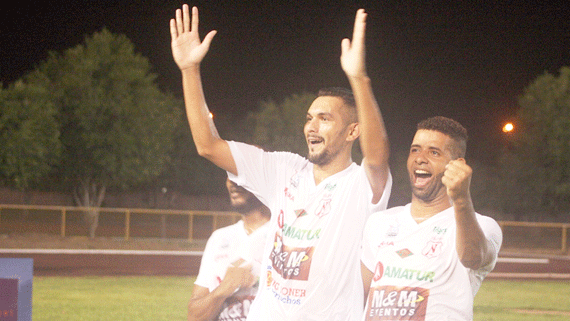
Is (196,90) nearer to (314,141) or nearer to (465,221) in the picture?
(314,141)

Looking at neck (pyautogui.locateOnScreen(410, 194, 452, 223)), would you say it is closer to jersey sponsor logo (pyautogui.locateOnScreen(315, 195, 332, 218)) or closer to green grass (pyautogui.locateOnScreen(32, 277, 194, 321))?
jersey sponsor logo (pyautogui.locateOnScreen(315, 195, 332, 218))

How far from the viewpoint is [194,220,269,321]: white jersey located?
4.21m

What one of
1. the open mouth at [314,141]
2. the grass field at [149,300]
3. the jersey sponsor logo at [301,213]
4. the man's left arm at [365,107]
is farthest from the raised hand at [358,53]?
the grass field at [149,300]

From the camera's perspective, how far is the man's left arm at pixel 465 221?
2.92 metres

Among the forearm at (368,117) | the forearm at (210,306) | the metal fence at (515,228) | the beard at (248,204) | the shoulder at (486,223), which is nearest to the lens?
the forearm at (368,117)

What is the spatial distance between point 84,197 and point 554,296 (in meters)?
18.3

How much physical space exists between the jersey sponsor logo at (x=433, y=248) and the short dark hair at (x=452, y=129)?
1.43 feet

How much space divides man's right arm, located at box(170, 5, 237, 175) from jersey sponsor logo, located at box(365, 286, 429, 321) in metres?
1.04

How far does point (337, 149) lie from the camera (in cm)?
369

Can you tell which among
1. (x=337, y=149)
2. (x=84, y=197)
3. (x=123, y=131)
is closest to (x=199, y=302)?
(x=337, y=149)

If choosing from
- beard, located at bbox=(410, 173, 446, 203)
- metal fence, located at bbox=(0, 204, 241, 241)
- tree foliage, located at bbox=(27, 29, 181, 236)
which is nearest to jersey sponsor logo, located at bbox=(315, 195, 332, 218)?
beard, located at bbox=(410, 173, 446, 203)

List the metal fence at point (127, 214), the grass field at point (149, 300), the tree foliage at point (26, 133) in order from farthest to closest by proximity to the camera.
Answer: the metal fence at point (127, 214), the tree foliage at point (26, 133), the grass field at point (149, 300)

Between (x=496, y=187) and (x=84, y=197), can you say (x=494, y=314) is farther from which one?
(x=496, y=187)

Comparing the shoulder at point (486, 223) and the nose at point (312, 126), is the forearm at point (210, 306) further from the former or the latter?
the shoulder at point (486, 223)
